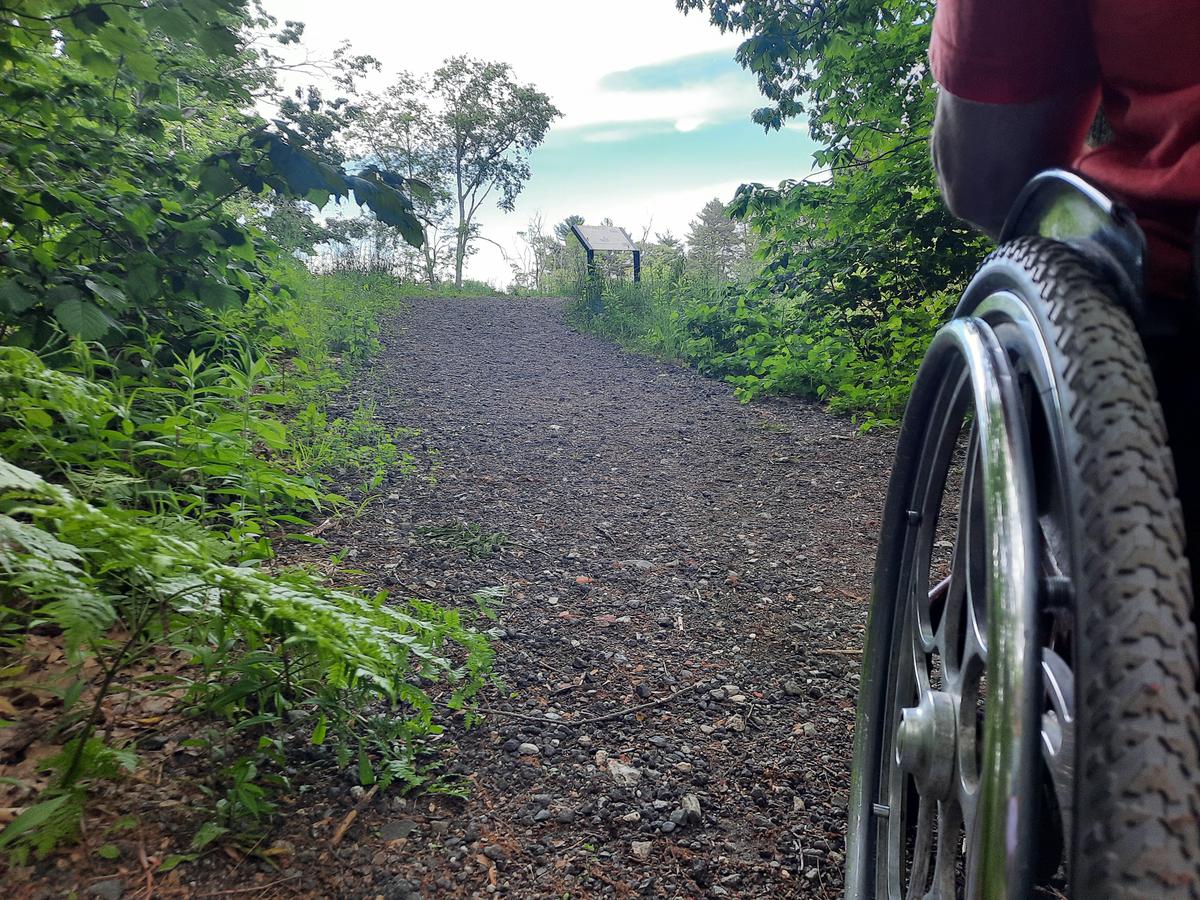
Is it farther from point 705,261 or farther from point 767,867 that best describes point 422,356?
point 767,867

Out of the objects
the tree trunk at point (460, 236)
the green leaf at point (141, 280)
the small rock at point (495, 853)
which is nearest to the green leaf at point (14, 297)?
the green leaf at point (141, 280)

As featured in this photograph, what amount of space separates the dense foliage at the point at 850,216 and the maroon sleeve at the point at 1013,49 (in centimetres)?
382

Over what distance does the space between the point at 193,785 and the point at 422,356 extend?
20.1 feet

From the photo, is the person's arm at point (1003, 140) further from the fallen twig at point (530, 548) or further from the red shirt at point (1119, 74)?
the fallen twig at point (530, 548)

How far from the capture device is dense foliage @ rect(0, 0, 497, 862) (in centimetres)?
136

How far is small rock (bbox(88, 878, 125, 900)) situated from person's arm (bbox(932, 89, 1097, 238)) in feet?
5.65

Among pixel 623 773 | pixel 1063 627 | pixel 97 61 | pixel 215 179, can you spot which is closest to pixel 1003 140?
pixel 1063 627

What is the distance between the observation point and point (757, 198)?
5535 mm

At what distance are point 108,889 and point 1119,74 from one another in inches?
71.1

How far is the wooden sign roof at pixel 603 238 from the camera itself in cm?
1190

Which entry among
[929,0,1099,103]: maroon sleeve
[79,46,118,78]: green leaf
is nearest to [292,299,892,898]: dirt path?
[929,0,1099,103]: maroon sleeve

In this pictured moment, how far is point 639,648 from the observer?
2283 millimetres

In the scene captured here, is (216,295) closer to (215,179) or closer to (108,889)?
(215,179)

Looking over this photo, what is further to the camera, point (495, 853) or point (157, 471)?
point (157, 471)
